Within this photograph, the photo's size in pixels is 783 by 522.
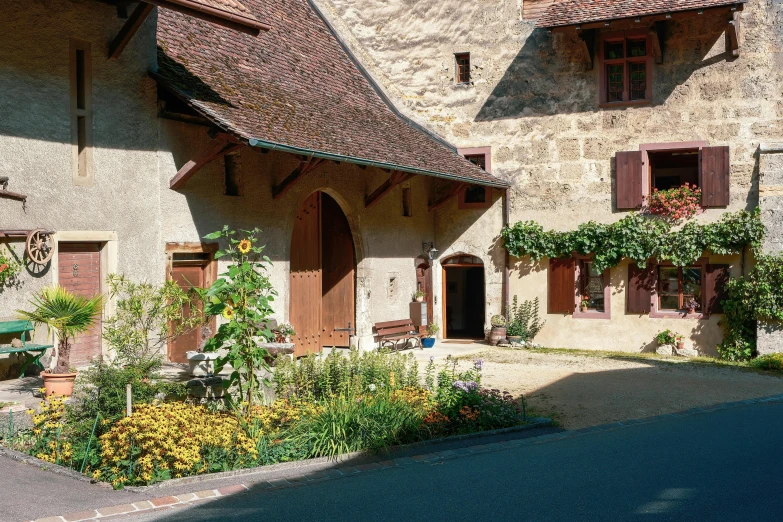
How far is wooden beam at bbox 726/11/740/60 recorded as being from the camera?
51.1ft

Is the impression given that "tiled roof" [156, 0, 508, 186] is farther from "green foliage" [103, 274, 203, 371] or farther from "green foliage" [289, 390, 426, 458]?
"green foliage" [289, 390, 426, 458]

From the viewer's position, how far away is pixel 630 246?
1694cm

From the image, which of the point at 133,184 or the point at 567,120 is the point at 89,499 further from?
the point at 567,120

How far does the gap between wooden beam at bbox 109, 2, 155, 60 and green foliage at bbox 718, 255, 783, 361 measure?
38.1ft

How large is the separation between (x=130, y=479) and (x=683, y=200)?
13202 mm

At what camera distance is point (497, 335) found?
59.8 feet

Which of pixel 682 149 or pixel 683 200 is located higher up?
pixel 682 149

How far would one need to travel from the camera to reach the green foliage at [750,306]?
610 inches

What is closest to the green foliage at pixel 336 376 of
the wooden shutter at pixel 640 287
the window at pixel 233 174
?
the window at pixel 233 174

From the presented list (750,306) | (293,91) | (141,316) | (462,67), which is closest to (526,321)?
(750,306)

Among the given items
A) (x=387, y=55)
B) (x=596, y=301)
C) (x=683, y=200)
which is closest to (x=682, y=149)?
(x=683, y=200)

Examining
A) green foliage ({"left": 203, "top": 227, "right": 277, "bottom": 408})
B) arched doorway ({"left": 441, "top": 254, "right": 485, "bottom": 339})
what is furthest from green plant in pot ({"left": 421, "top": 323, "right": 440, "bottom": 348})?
green foliage ({"left": 203, "top": 227, "right": 277, "bottom": 408})

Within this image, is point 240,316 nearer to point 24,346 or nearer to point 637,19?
point 24,346

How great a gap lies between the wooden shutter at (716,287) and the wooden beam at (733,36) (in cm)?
412
